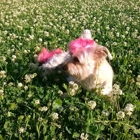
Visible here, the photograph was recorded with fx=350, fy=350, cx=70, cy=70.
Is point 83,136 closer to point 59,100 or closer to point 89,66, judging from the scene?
point 59,100

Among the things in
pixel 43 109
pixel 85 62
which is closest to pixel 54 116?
pixel 43 109

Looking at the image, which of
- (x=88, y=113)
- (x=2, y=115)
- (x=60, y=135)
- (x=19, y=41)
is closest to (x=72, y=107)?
(x=88, y=113)

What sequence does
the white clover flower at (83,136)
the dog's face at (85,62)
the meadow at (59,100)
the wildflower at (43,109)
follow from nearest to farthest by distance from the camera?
the white clover flower at (83,136), the meadow at (59,100), the wildflower at (43,109), the dog's face at (85,62)

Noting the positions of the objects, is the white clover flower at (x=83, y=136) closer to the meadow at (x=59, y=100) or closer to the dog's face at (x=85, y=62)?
the meadow at (x=59, y=100)

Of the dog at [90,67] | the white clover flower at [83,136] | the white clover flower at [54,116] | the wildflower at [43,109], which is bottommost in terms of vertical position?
the white clover flower at [83,136]

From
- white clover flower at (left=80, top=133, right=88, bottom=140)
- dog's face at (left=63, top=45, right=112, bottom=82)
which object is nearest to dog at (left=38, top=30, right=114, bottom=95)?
dog's face at (left=63, top=45, right=112, bottom=82)

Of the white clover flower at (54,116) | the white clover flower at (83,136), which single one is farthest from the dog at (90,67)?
the white clover flower at (83,136)

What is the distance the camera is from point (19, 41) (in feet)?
28.5

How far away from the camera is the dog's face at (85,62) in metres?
5.38

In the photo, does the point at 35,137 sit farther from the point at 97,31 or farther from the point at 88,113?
the point at 97,31

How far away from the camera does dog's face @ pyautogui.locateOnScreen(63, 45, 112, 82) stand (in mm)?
5375

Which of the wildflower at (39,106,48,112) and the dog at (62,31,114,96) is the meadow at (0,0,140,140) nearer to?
the wildflower at (39,106,48,112)

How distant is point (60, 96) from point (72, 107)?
58cm

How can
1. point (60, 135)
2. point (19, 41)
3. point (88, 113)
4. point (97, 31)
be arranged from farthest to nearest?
1. point (97, 31)
2. point (19, 41)
3. point (88, 113)
4. point (60, 135)
